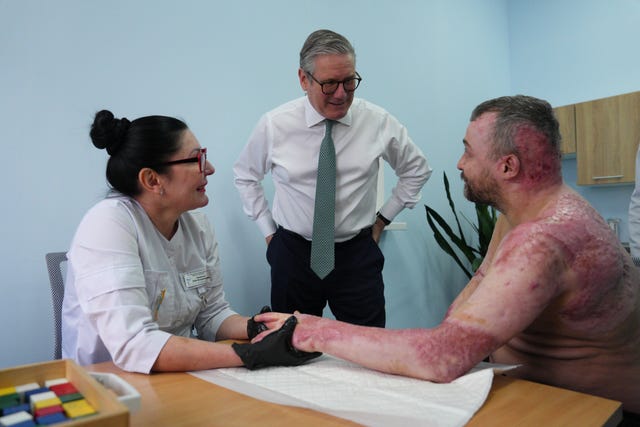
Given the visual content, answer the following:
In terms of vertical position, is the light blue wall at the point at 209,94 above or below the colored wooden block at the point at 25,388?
above

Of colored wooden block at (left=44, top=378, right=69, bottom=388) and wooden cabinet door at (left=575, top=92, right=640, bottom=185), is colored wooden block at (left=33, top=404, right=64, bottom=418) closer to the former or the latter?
colored wooden block at (left=44, top=378, right=69, bottom=388)

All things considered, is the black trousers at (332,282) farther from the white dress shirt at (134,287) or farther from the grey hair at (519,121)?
the grey hair at (519,121)

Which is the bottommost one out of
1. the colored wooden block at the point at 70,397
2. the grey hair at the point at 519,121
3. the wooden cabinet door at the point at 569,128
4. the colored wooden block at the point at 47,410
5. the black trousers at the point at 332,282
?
the black trousers at the point at 332,282

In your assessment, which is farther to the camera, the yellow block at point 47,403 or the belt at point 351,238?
the belt at point 351,238

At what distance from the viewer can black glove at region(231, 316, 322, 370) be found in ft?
3.65

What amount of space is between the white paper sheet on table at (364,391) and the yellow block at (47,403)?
415 mm

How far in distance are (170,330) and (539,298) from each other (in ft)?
3.47

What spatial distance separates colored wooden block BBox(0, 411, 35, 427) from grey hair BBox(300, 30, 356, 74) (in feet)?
5.97

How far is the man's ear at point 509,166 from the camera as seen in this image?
1.23m

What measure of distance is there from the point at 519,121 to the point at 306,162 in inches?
47.6

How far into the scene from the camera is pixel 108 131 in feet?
4.72

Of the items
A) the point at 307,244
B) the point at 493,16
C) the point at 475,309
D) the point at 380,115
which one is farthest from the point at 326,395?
the point at 493,16

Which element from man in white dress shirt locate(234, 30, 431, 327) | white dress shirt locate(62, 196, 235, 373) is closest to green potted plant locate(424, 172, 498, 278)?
man in white dress shirt locate(234, 30, 431, 327)

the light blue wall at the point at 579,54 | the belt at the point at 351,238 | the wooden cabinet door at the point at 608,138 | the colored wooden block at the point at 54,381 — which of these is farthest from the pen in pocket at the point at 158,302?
the light blue wall at the point at 579,54
